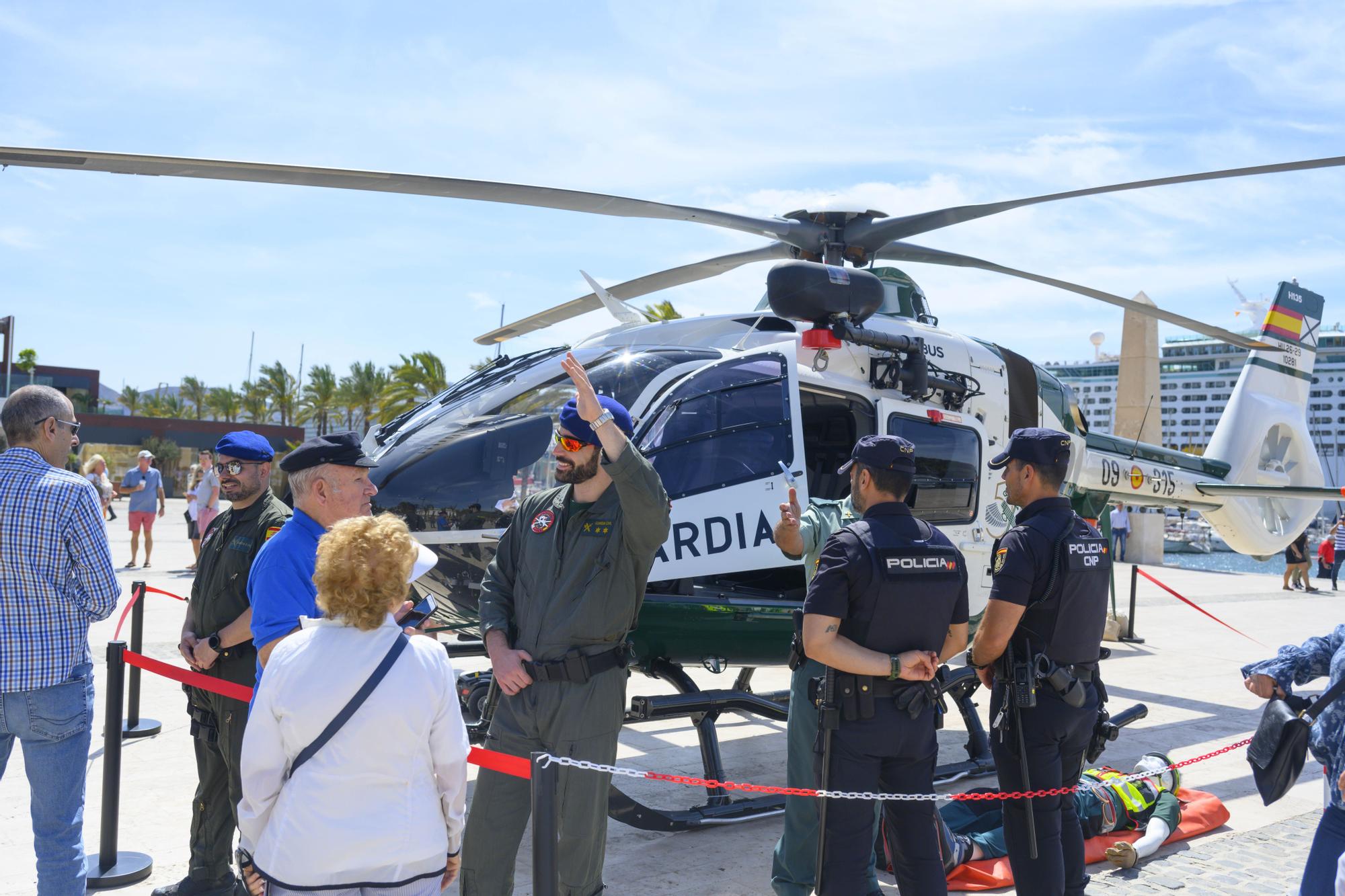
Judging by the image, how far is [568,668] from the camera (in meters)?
3.35

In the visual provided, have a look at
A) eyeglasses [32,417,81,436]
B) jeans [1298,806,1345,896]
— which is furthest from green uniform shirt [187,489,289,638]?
jeans [1298,806,1345,896]

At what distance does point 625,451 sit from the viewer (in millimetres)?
3174

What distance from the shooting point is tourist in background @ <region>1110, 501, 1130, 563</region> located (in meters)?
21.6

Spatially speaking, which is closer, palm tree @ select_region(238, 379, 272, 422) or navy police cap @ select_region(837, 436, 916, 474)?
navy police cap @ select_region(837, 436, 916, 474)

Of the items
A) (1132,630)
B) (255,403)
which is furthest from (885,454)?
(255,403)

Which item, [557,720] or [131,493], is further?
[131,493]

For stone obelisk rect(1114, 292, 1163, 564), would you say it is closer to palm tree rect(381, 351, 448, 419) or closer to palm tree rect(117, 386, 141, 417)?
palm tree rect(381, 351, 448, 419)

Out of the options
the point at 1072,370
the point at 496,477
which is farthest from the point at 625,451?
the point at 1072,370

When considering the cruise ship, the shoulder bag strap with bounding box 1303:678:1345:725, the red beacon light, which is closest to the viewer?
the shoulder bag strap with bounding box 1303:678:1345:725

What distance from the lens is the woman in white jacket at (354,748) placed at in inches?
86.0

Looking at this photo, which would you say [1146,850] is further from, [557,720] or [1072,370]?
[1072,370]

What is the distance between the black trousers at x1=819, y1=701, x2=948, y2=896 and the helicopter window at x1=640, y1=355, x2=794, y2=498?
1.88 metres

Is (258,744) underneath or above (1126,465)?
underneath

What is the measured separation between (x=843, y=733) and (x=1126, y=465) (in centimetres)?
564
